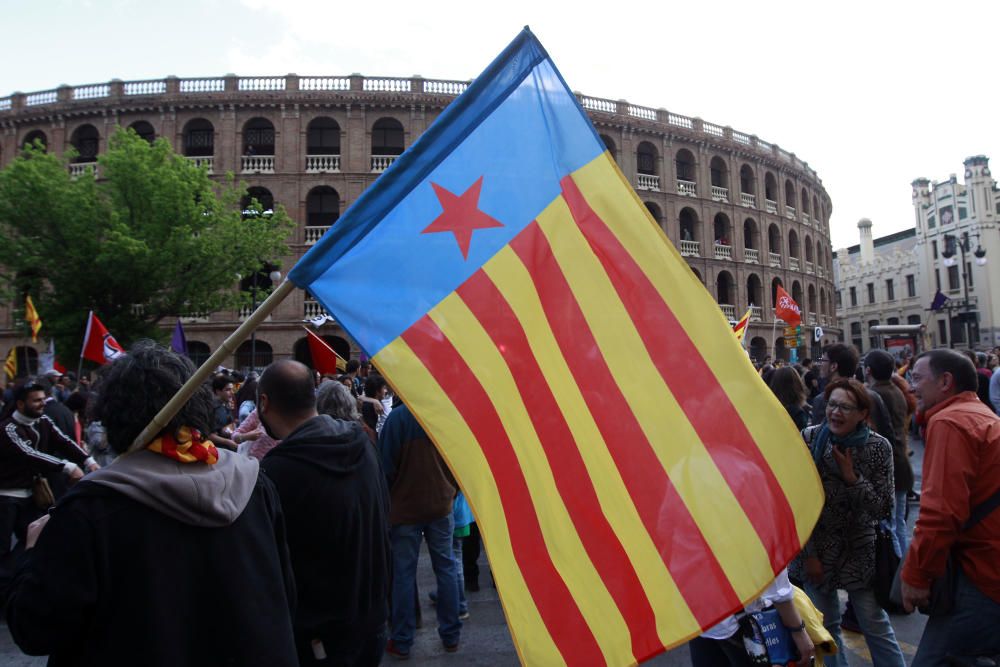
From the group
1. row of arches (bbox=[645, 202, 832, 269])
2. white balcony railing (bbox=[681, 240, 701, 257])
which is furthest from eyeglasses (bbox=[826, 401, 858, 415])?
white balcony railing (bbox=[681, 240, 701, 257])

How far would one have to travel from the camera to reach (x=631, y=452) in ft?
6.98

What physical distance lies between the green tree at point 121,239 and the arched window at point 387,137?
839 cm

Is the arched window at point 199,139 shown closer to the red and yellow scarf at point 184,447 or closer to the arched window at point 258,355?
the arched window at point 258,355

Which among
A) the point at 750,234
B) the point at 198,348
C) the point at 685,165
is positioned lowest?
the point at 198,348

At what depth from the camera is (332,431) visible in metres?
2.65

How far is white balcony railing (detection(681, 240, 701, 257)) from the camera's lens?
104 ft

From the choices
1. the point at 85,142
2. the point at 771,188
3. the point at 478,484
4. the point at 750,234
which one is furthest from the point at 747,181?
the point at 478,484

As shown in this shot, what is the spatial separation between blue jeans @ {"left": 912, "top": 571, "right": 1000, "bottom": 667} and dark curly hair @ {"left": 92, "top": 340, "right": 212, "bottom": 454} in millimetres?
2979

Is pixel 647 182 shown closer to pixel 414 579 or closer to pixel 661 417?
pixel 414 579

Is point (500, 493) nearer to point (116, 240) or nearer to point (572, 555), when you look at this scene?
point (572, 555)

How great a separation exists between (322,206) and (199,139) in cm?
588

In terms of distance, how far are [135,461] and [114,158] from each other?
901 inches

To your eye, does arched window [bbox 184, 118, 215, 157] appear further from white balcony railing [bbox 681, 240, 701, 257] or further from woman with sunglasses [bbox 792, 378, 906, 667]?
woman with sunglasses [bbox 792, 378, 906, 667]

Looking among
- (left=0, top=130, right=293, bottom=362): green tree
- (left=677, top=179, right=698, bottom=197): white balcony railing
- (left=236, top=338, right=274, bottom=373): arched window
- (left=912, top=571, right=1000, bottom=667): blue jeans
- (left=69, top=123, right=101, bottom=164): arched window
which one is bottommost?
(left=912, top=571, right=1000, bottom=667): blue jeans
